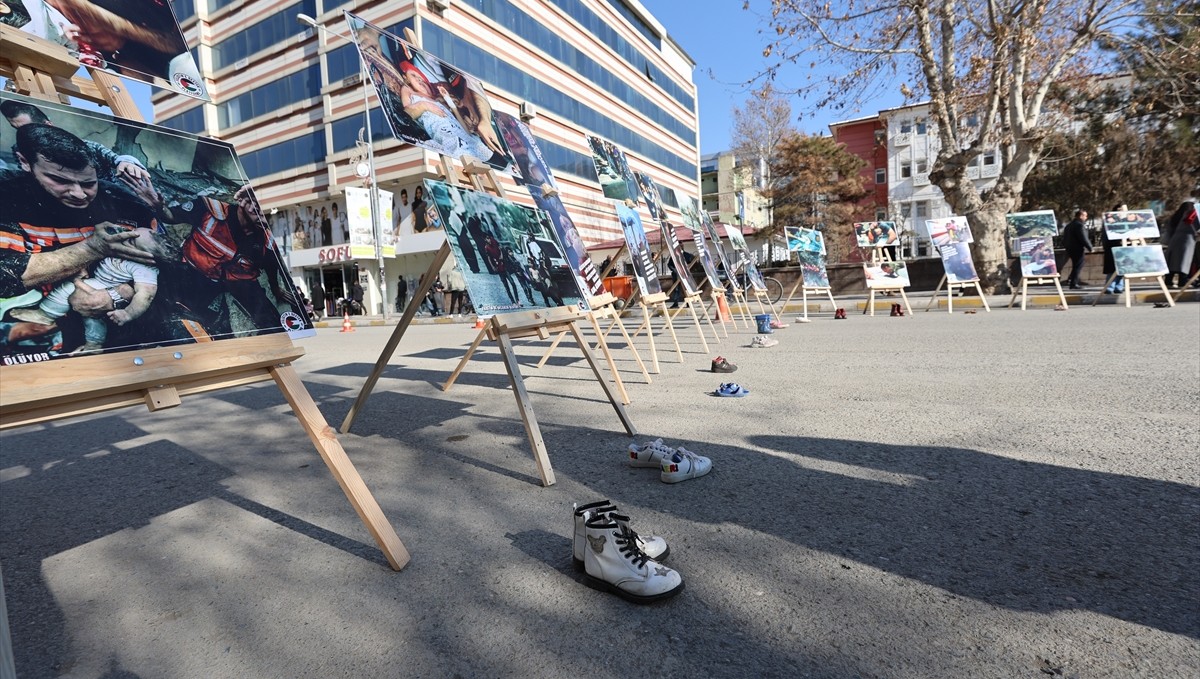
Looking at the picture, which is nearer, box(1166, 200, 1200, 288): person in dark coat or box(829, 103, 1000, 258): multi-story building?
box(1166, 200, 1200, 288): person in dark coat

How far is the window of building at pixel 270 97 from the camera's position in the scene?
2855 centimetres

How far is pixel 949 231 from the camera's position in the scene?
1028cm

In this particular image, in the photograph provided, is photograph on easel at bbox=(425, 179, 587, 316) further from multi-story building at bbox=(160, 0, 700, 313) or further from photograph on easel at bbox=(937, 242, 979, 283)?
multi-story building at bbox=(160, 0, 700, 313)

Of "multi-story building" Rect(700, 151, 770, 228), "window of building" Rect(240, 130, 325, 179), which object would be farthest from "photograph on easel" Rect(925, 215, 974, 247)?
"multi-story building" Rect(700, 151, 770, 228)

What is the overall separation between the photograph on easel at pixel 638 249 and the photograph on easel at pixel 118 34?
12.6 ft

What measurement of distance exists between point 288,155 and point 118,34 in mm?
33106

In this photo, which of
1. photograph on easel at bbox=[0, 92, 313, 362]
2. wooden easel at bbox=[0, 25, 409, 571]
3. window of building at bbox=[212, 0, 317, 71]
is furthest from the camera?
window of building at bbox=[212, 0, 317, 71]

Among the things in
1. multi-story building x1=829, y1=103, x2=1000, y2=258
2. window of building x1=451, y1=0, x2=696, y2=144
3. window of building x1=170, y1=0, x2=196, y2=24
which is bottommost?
multi-story building x1=829, y1=103, x2=1000, y2=258

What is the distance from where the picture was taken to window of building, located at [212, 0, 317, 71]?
93.5 ft

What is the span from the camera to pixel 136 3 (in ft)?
6.78

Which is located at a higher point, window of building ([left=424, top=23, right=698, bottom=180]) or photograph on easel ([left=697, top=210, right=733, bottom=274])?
window of building ([left=424, top=23, right=698, bottom=180])

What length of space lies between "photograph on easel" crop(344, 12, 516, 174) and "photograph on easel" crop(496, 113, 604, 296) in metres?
0.18

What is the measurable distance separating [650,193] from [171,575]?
658 centimetres

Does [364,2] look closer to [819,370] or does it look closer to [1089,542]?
[819,370]
